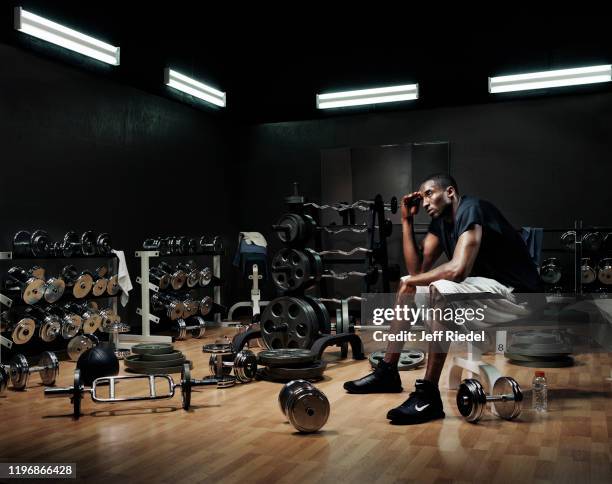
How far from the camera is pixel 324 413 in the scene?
290 centimetres

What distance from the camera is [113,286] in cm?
559

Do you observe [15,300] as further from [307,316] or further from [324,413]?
[324,413]

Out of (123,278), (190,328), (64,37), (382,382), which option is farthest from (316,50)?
(382,382)

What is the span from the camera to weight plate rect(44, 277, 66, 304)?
16.3 ft

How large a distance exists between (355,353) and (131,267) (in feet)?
8.91

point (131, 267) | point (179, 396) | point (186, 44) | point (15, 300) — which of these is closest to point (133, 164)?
point (131, 267)

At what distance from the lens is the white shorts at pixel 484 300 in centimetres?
Result: 301

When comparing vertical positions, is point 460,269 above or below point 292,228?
below

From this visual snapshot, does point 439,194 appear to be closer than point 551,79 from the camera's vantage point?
Yes

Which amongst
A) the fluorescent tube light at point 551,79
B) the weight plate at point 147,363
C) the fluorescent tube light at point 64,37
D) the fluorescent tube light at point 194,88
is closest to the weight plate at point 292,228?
the weight plate at point 147,363

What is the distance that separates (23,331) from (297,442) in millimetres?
2865

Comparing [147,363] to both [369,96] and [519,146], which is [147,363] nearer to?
[369,96]

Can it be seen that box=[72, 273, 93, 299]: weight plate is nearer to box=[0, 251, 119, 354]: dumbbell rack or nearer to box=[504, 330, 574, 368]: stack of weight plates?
box=[0, 251, 119, 354]: dumbbell rack

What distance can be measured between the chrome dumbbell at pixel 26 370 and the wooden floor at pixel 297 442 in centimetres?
9
